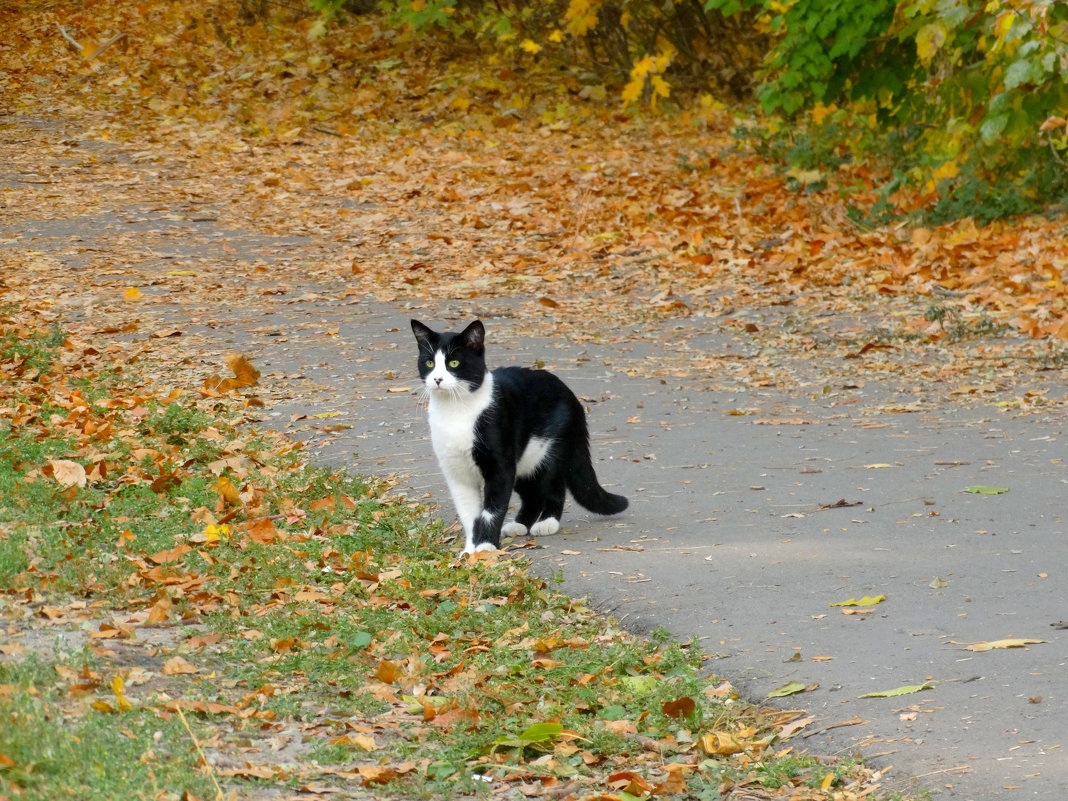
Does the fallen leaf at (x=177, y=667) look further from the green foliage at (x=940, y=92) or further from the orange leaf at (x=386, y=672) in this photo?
the green foliage at (x=940, y=92)

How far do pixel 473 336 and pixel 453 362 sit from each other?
0.18 m

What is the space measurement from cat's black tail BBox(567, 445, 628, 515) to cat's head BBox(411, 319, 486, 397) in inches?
23.0

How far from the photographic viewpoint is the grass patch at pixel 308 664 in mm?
3480

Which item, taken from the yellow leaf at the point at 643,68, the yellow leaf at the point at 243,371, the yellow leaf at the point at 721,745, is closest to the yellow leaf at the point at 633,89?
the yellow leaf at the point at 643,68

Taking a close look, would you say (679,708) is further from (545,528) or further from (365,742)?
(545,528)

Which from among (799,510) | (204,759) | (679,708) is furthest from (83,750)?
(799,510)

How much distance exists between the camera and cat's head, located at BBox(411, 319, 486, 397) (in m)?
5.83

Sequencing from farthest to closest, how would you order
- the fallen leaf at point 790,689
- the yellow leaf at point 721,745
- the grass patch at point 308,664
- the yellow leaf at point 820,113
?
the yellow leaf at point 820,113 → the fallen leaf at point 790,689 → the yellow leaf at point 721,745 → the grass patch at point 308,664

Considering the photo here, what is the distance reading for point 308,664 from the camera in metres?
4.29

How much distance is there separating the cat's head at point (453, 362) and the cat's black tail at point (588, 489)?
0.58m

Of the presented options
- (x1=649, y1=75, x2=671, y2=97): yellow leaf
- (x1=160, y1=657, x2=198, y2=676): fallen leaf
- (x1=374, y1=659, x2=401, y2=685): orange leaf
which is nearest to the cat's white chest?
(x1=374, y1=659, x2=401, y2=685): orange leaf

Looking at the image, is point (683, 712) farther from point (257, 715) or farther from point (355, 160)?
point (355, 160)

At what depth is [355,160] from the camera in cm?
1628

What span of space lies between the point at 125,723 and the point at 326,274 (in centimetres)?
872
